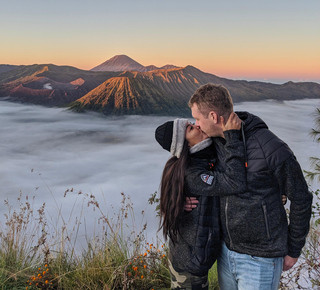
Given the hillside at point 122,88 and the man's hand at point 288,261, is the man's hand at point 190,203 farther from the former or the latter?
the hillside at point 122,88

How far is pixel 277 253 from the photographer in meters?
1.51

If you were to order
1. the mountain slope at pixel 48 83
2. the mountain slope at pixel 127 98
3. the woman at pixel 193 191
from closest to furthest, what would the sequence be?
the woman at pixel 193 191, the mountain slope at pixel 48 83, the mountain slope at pixel 127 98

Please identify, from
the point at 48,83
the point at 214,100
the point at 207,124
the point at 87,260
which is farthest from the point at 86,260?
the point at 48,83

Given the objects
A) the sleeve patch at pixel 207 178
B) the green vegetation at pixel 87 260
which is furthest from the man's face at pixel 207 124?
the green vegetation at pixel 87 260

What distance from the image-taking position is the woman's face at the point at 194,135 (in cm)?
163

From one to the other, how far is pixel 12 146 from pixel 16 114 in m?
10.9

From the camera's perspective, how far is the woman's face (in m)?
1.63

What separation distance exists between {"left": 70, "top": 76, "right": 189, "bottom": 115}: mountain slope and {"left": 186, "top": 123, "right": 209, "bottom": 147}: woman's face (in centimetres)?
6471

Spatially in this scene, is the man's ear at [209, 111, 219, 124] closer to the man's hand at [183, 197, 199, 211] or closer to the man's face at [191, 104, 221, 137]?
the man's face at [191, 104, 221, 137]

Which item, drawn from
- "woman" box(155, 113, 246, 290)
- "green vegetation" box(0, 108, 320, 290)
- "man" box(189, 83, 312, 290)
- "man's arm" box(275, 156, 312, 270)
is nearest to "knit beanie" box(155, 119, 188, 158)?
"woman" box(155, 113, 246, 290)

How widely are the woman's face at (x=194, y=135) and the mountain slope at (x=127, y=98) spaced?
64712 millimetres

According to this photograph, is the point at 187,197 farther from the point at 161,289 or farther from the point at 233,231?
the point at 161,289

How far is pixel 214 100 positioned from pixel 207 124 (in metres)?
0.13

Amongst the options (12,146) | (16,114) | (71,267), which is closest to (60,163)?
(12,146)
